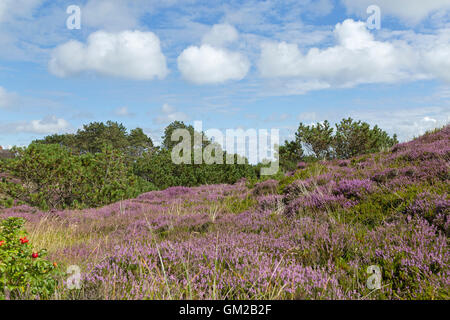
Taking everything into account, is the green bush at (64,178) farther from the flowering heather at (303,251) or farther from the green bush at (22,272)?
the green bush at (22,272)

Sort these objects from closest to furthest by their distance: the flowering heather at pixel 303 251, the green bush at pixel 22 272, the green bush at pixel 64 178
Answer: the green bush at pixel 22 272, the flowering heather at pixel 303 251, the green bush at pixel 64 178

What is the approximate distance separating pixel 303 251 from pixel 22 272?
3056mm

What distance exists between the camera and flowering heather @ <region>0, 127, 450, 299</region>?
2859 mm

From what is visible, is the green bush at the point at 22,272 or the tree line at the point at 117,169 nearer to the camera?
the green bush at the point at 22,272

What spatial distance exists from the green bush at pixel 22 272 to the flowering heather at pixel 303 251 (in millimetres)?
171

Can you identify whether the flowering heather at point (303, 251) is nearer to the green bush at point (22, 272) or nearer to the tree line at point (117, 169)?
the green bush at point (22, 272)

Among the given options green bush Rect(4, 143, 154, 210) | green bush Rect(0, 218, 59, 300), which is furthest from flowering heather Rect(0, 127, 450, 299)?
green bush Rect(4, 143, 154, 210)

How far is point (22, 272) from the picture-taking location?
276 centimetres

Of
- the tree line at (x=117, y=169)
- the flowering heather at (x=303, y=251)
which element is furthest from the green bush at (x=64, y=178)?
the flowering heather at (x=303, y=251)

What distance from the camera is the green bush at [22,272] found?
2.66 m

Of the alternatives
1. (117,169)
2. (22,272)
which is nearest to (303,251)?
(22,272)

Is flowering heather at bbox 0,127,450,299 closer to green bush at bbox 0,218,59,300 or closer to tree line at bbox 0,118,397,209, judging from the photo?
green bush at bbox 0,218,59,300

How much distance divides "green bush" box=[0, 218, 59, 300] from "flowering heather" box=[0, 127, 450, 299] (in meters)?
0.17

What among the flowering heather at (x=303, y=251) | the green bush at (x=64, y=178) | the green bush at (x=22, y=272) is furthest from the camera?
the green bush at (x=64, y=178)
